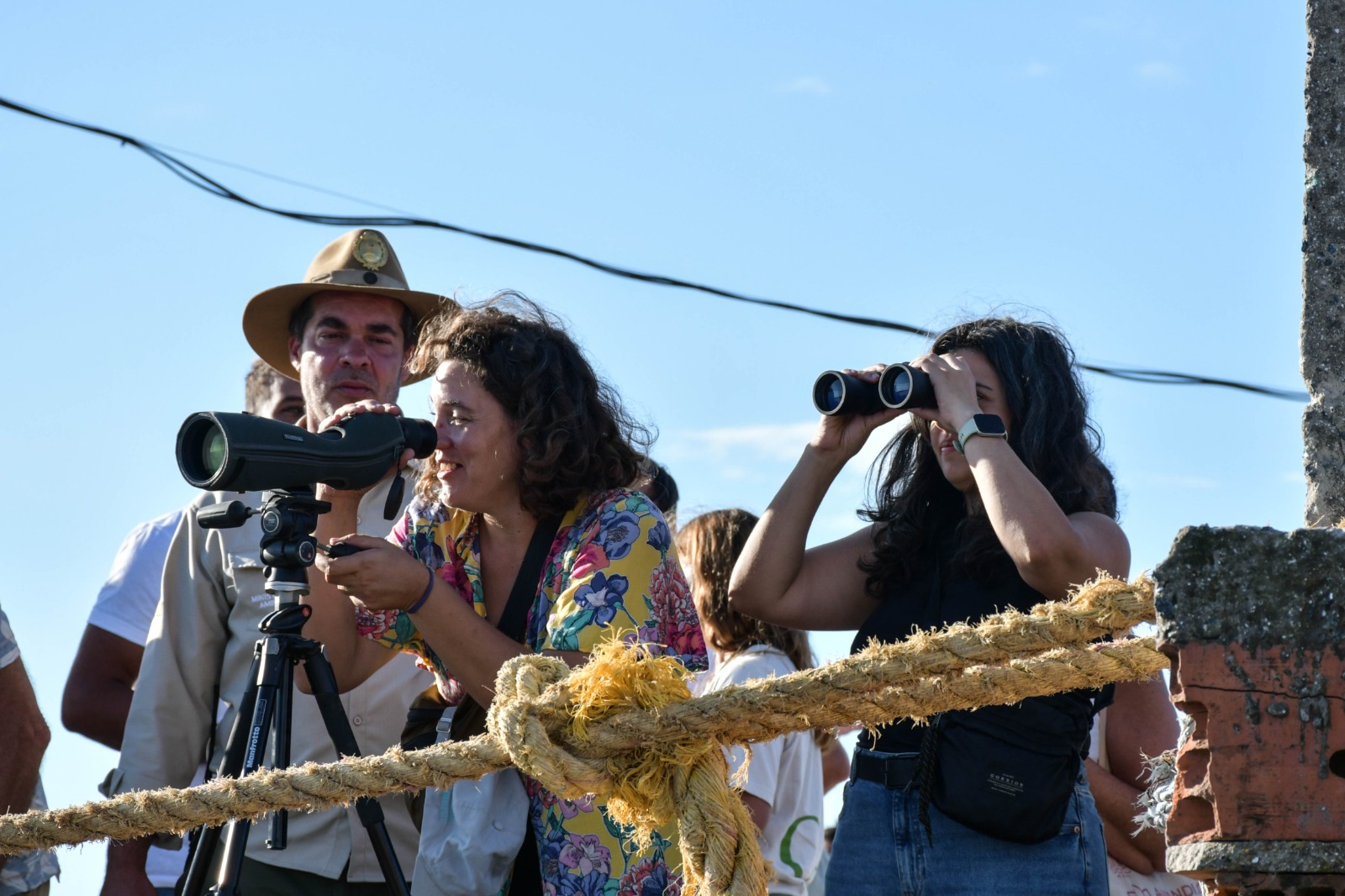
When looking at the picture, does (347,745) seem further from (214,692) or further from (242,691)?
(214,692)

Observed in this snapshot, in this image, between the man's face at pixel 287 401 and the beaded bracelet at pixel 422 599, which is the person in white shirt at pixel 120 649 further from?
the beaded bracelet at pixel 422 599

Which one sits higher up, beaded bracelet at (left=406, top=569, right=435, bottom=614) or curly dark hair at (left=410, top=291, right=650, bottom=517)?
curly dark hair at (left=410, top=291, right=650, bottom=517)

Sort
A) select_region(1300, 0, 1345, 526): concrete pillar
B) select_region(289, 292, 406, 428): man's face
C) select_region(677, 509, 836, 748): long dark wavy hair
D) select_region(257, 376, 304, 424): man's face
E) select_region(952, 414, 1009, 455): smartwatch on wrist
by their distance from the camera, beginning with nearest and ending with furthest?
select_region(1300, 0, 1345, 526): concrete pillar → select_region(952, 414, 1009, 455): smartwatch on wrist → select_region(289, 292, 406, 428): man's face → select_region(677, 509, 836, 748): long dark wavy hair → select_region(257, 376, 304, 424): man's face

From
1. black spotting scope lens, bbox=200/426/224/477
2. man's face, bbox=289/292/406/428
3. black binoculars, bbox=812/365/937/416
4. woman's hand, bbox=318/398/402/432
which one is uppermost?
man's face, bbox=289/292/406/428

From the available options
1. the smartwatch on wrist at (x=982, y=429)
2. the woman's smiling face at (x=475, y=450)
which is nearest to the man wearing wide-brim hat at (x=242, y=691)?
the woman's smiling face at (x=475, y=450)

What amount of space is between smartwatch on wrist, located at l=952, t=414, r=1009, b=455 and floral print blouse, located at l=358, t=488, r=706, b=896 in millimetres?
562

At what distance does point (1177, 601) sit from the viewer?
1.36 metres

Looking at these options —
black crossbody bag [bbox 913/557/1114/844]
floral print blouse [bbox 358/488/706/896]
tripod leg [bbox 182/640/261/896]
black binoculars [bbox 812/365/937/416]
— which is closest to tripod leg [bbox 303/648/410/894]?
tripod leg [bbox 182/640/261/896]

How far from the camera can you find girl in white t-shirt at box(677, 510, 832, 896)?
11.9 ft

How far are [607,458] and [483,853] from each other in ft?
2.70

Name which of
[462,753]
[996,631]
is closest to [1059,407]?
→ [996,631]

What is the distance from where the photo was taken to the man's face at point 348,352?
3545 mm

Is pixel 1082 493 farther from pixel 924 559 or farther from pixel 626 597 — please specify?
pixel 626 597

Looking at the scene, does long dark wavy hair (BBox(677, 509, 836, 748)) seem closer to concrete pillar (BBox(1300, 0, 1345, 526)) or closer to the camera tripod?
the camera tripod
